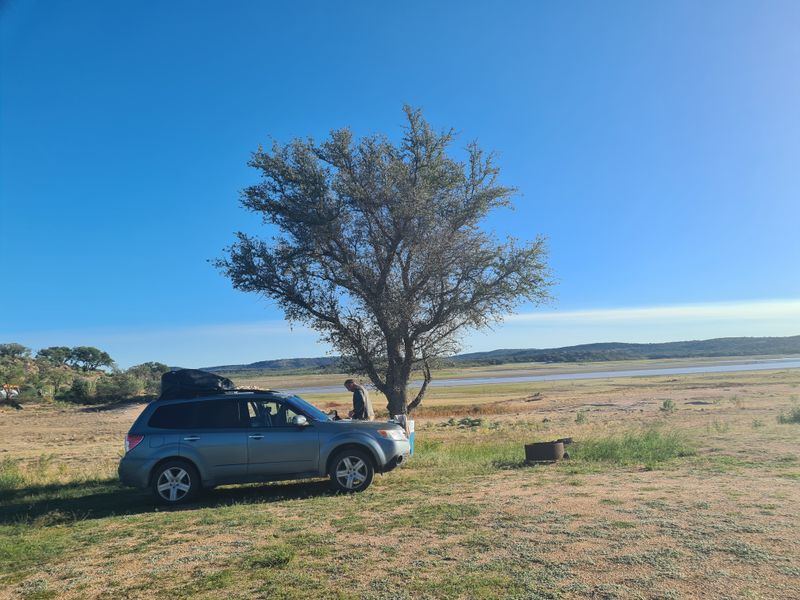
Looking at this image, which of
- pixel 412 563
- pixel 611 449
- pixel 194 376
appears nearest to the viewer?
pixel 412 563

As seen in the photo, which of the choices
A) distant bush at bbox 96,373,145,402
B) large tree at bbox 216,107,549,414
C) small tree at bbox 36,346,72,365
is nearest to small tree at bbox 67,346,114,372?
small tree at bbox 36,346,72,365

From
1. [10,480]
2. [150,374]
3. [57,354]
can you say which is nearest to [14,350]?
[57,354]

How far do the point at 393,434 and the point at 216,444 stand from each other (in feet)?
9.40

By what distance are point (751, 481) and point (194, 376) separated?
29.8ft

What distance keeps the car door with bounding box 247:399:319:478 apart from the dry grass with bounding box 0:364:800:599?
48cm

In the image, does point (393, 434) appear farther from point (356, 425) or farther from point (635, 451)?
point (635, 451)

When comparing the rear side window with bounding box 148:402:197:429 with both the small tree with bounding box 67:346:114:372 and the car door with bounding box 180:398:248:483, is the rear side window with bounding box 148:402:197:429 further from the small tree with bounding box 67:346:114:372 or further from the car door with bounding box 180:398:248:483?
the small tree with bounding box 67:346:114:372

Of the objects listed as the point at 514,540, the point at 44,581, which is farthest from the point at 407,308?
the point at 44,581

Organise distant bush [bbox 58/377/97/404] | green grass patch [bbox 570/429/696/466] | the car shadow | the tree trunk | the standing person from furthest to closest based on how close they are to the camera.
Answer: distant bush [bbox 58/377/97/404]
the tree trunk
green grass patch [bbox 570/429/696/466]
the standing person
the car shadow

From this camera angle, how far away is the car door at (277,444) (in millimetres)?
10047

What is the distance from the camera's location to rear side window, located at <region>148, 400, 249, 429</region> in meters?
10.0

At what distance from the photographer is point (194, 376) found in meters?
10.9

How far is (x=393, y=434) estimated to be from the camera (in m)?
10.7

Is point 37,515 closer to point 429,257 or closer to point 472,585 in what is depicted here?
point 472,585
